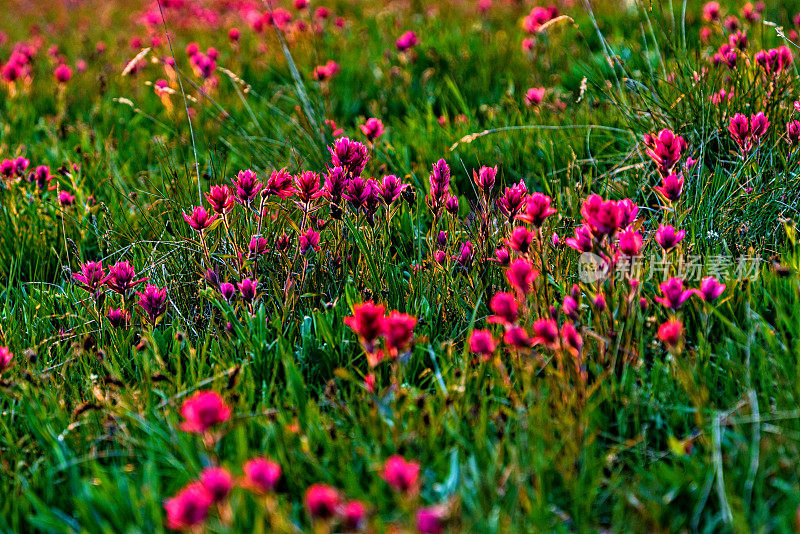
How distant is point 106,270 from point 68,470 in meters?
1.14

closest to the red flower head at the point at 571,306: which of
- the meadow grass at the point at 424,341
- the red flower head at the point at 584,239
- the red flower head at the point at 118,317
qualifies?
the meadow grass at the point at 424,341

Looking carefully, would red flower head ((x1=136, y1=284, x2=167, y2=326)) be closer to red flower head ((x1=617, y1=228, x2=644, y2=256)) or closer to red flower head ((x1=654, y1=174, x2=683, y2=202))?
red flower head ((x1=617, y1=228, x2=644, y2=256))

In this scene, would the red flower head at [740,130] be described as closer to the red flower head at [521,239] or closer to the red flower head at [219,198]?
the red flower head at [521,239]

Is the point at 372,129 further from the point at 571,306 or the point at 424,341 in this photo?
the point at 571,306

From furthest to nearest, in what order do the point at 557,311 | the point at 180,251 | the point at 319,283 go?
the point at 180,251 < the point at 319,283 < the point at 557,311

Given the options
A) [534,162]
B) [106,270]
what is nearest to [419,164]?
[534,162]

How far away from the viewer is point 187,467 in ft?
5.01

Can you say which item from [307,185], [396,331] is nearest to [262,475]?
[396,331]

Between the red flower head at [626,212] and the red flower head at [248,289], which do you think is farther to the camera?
the red flower head at [248,289]

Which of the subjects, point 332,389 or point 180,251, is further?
point 180,251

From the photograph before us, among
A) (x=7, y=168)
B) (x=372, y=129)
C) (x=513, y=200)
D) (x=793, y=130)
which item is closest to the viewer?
(x=513, y=200)

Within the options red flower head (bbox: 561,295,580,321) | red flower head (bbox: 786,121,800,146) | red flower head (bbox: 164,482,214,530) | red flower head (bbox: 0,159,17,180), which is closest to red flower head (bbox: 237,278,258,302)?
red flower head (bbox: 561,295,580,321)

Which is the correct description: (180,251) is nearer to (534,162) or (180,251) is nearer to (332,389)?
(332,389)

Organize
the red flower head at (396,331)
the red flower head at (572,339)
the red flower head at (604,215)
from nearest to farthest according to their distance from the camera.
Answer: the red flower head at (396,331), the red flower head at (572,339), the red flower head at (604,215)
